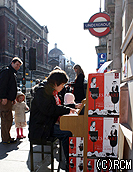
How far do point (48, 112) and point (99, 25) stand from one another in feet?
24.6

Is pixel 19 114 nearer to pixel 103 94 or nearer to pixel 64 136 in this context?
pixel 64 136

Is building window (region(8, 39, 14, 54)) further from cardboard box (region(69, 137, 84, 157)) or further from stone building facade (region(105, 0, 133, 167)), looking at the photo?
cardboard box (region(69, 137, 84, 157))

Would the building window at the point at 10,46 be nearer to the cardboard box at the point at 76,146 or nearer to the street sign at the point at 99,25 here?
the street sign at the point at 99,25

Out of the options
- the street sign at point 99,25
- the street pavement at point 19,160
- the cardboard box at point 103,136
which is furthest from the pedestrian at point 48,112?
the street sign at point 99,25

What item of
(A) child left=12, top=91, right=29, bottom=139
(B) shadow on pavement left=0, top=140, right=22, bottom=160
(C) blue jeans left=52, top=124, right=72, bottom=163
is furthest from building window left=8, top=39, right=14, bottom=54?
(C) blue jeans left=52, top=124, right=72, bottom=163

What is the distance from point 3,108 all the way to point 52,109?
2.47 metres

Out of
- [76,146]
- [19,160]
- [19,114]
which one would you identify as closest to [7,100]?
[19,114]

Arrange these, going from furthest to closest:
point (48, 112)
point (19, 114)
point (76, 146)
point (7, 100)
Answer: point (19, 114)
point (7, 100)
point (48, 112)
point (76, 146)

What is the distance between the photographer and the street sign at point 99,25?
923cm

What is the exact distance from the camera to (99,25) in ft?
30.7

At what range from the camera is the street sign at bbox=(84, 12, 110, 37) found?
9230 mm

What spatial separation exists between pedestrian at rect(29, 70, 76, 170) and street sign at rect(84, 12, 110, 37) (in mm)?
6772

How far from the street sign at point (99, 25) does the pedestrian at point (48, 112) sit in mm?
6772

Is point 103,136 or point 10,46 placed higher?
point 10,46
